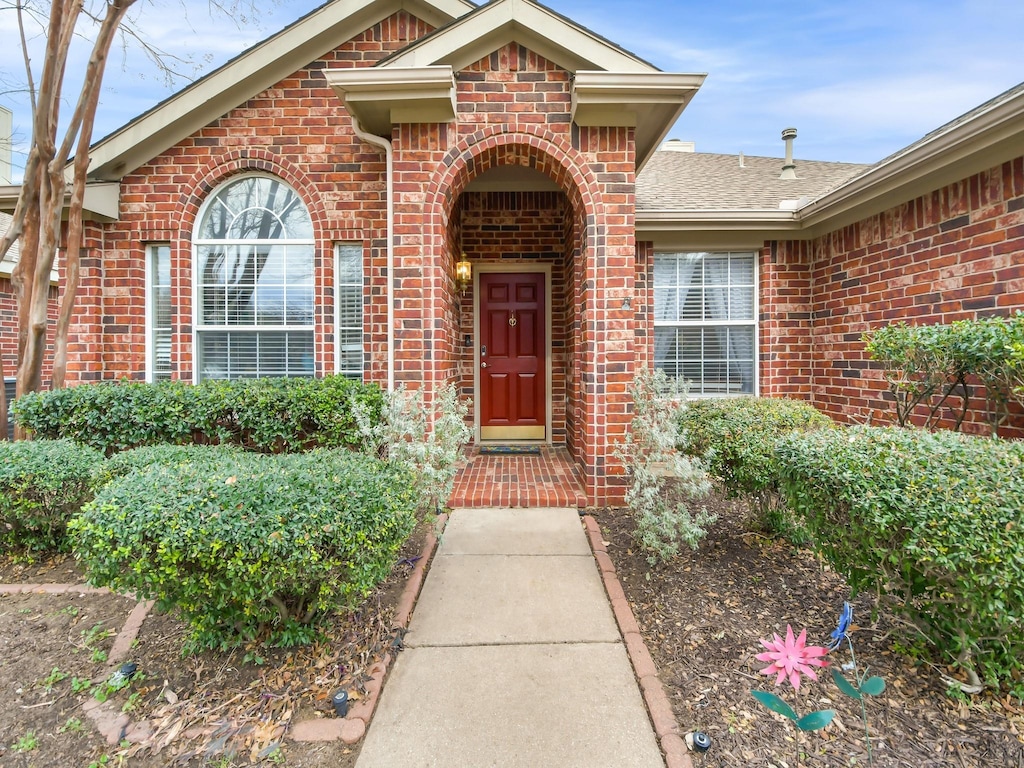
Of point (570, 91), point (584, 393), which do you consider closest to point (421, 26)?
point (570, 91)

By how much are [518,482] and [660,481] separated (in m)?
1.82

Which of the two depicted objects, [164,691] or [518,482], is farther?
[518,482]

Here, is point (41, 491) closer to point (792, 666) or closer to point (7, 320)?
point (792, 666)

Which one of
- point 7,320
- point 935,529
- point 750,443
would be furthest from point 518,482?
point 7,320

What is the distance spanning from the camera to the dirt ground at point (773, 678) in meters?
1.77

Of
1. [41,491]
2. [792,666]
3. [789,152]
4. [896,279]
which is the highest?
[789,152]

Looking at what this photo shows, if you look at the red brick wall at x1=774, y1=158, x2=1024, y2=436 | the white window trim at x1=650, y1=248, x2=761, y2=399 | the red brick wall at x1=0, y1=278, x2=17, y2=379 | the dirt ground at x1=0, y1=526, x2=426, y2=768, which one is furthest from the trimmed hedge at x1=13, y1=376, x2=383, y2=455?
the red brick wall at x1=0, y1=278, x2=17, y2=379

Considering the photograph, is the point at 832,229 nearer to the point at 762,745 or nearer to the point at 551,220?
the point at 551,220

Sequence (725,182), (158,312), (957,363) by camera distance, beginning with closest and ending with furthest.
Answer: (957,363) → (158,312) → (725,182)

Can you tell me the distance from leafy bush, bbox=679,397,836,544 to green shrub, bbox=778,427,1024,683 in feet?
2.24

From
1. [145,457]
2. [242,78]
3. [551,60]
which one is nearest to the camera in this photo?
[145,457]

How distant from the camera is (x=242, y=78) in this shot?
486cm

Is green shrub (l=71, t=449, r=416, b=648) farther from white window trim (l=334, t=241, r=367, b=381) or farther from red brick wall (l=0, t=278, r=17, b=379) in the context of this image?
red brick wall (l=0, t=278, r=17, b=379)

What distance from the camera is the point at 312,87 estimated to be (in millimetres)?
5086
